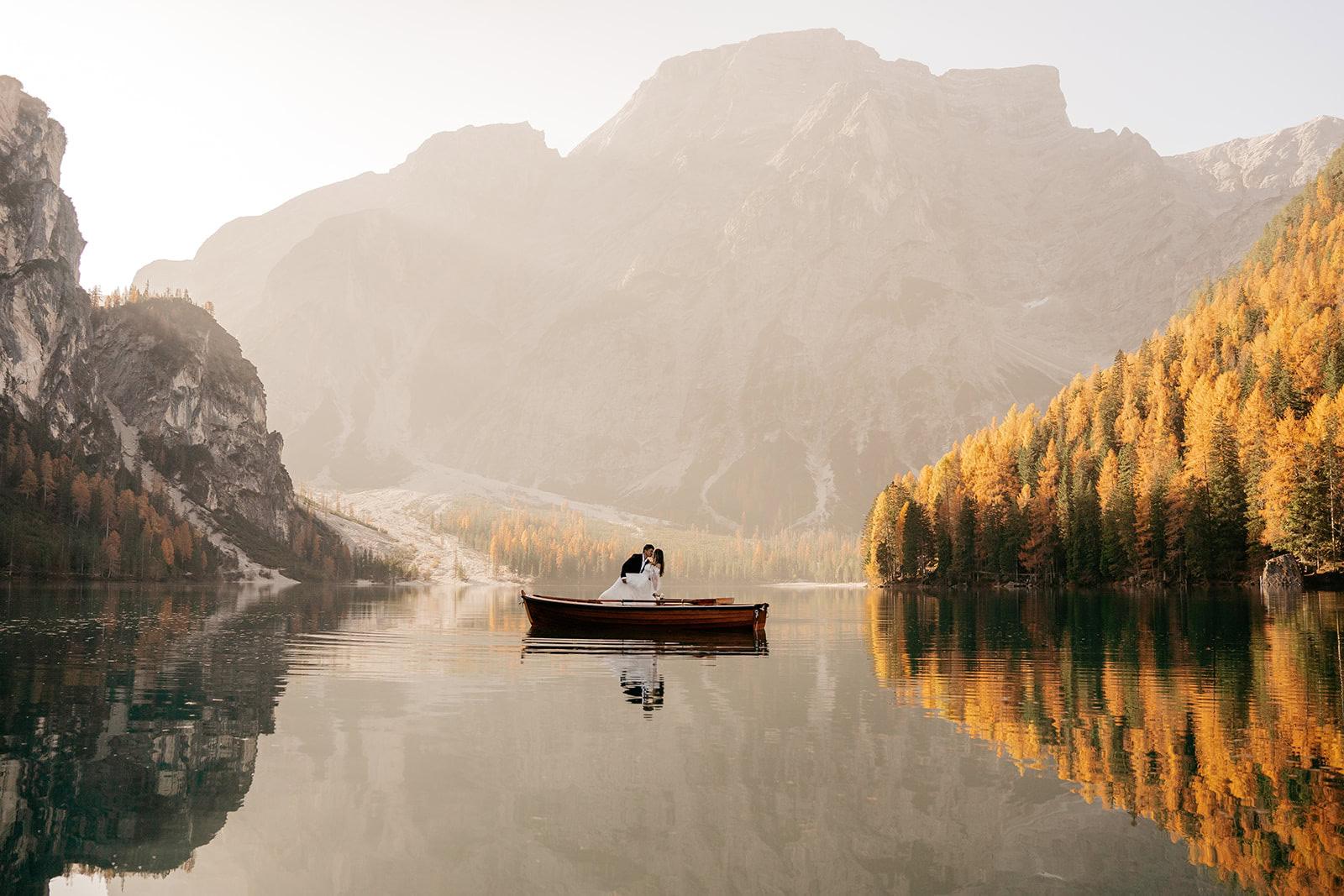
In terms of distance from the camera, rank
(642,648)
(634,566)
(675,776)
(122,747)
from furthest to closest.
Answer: (634,566) → (642,648) → (122,747) → (675,776)

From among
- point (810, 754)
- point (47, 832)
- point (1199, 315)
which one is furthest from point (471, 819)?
point (1199, 315)

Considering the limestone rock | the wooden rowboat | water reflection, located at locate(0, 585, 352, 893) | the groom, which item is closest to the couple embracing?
the groom

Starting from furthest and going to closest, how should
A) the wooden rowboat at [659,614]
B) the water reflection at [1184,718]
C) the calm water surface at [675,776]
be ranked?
the wooden rowboat at [659,614], the water reflection at [1184,718], the calm water surface at [675,776]

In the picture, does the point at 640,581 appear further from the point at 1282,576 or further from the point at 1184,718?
the point at 1282,576

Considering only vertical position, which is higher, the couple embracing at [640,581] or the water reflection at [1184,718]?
the couple embracing at [640,581]

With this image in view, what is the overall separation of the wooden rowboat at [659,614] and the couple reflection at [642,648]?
684 millimetres

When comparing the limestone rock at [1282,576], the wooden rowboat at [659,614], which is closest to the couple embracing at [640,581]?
the wooden rowboat at [659,614]

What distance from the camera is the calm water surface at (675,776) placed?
55.4 feet

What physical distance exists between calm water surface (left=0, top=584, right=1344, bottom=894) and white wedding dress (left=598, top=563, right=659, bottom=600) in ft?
57.9

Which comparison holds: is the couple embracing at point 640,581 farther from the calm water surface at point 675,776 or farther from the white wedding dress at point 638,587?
the calm water surface at point 675,776

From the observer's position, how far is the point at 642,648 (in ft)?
187

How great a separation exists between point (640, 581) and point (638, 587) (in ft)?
1.34

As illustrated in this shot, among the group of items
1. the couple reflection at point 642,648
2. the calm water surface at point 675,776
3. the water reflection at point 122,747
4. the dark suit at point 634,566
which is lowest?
the couple reflection at point 642,648

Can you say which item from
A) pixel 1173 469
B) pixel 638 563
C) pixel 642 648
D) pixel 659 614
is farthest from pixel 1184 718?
pixel 1173 469
